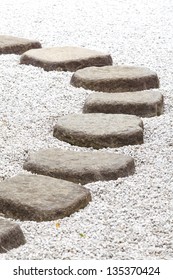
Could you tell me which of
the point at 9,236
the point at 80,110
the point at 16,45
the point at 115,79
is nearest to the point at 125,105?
the point at 80,110

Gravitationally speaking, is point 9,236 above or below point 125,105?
above

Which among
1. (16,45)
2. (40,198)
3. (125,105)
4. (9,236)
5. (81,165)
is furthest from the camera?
(16,45)

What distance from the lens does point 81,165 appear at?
11.3ft

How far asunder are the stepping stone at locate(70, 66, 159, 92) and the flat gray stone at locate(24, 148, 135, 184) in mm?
1044

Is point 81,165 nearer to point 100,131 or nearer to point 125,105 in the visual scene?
point 100,131

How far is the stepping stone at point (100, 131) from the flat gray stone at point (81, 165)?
7.4 inches

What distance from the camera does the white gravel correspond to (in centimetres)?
288

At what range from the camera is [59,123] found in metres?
3.96

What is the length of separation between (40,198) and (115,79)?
1.63 metres

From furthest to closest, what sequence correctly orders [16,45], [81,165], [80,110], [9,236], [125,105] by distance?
[16,45] < [80,110] < [125,105] < [81,165] < [9,236]

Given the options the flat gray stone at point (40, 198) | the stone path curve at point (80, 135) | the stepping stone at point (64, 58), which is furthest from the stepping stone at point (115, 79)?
the flat gray stone at point (40, 198)

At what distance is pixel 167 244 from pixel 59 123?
1.26 m

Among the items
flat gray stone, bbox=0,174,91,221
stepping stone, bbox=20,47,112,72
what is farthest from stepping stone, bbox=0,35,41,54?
flat gray stone, bbox=0,174,91,221

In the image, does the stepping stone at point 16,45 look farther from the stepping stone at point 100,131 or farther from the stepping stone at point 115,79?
the stepping stone at point 100,131
